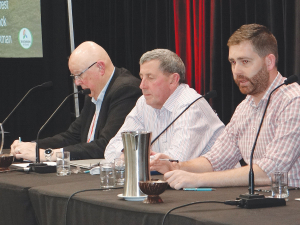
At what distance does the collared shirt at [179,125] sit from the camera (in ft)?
8.80

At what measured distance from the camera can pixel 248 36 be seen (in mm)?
2242

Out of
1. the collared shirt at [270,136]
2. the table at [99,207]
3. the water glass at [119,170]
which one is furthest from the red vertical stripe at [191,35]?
the water glass at [119,170]

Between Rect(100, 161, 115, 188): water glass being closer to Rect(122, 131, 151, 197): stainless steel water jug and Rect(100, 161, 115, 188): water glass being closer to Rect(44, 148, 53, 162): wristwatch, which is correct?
Rect(122, 131, 151, 197): stainless steel water jug

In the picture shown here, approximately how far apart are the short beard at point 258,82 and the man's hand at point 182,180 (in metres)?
0.55

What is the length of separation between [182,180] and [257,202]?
0.46 metres

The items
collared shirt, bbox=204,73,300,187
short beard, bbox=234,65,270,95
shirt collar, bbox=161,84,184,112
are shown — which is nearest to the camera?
collared shirt, bbox=204,73,300,187

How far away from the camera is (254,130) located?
2266 millimetres

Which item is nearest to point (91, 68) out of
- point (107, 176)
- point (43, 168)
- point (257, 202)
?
point (43, 168)

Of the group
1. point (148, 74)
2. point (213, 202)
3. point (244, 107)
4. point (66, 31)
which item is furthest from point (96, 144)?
point (66, 31)

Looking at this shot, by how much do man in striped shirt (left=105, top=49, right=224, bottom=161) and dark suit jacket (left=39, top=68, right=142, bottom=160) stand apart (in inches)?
8.1

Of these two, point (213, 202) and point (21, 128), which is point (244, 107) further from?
point (21, 128)

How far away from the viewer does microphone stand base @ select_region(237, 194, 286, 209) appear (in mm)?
1454

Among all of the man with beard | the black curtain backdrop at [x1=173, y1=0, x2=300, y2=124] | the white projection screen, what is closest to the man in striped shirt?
the man with beard

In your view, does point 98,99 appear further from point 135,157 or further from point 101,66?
point 135,157
